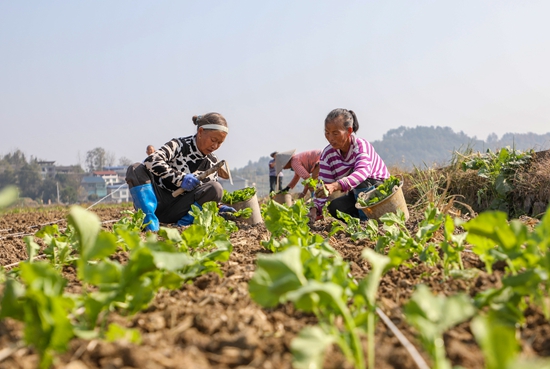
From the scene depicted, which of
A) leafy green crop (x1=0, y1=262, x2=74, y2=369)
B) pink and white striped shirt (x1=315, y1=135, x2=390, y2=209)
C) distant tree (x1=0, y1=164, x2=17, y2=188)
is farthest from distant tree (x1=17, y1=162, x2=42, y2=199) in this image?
leafy green crop (x1=0, y1=262, x2=74, y2=369)

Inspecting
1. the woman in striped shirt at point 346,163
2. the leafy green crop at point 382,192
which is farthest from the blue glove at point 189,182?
the leafy green crop at point 382,192

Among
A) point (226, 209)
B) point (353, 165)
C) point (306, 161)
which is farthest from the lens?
point (306, 161)

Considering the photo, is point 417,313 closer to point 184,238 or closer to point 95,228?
point 95,228

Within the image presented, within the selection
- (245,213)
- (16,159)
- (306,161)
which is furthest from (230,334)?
(16,159)

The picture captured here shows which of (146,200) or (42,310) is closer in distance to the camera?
(42,310)

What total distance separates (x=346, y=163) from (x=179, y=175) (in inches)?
60.3

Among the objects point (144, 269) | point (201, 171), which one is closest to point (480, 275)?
point (144, 269)

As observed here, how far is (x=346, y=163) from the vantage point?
A: 185 inches

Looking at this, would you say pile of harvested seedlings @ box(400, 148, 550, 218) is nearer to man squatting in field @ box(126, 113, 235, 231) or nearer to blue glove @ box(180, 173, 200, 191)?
man squatting in field @ box(126, 113, 235, 231)

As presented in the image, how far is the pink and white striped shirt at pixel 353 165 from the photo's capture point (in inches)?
170

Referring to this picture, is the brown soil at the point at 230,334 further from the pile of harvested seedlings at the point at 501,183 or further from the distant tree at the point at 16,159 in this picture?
the distant tree at the point at 16,159

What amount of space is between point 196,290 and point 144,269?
0.46m

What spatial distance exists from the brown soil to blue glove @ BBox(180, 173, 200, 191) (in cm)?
266

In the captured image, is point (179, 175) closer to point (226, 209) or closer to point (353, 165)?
point (226, 209)
